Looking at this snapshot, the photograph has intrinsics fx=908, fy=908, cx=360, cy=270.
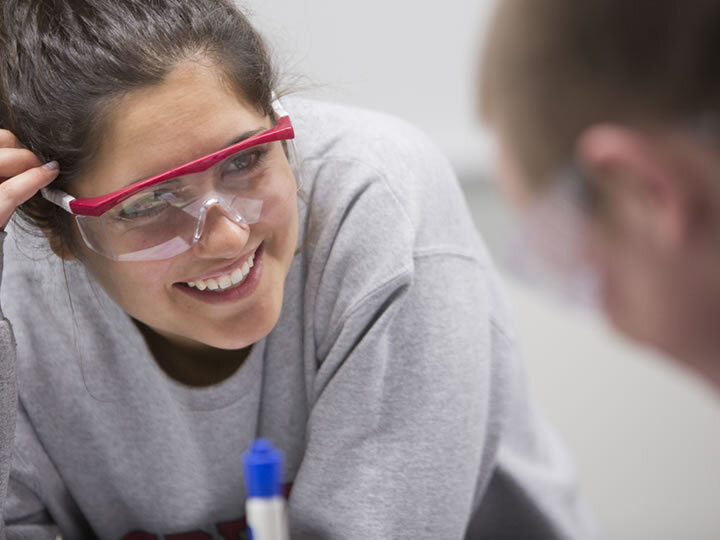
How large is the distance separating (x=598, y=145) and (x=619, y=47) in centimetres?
6

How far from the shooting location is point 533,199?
63 cm

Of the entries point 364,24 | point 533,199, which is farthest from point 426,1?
point 533,199

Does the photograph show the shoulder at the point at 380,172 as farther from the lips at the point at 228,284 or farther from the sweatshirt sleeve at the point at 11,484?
the sweatshirt sleeve at the point at 11,484

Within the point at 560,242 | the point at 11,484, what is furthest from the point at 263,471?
the point at 11,484

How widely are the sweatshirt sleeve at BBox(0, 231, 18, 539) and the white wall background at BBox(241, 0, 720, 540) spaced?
108 cm

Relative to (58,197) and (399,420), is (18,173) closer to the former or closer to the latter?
(58,197)

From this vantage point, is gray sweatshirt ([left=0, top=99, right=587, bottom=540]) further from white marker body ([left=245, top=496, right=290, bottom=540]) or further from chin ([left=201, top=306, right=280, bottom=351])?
white marker body ([left=245, top=496, right=290, bottom=540])

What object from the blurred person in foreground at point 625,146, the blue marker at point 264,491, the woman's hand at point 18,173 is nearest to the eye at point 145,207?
the woman's hand at point 18,173

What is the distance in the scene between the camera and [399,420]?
1128mm

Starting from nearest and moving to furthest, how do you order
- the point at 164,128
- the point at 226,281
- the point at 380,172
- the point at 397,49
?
the point at 164,128 < the point at 226,281 < the point at 380,172 < the point at 397,49

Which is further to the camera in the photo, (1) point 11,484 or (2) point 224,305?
(1) point 11,484

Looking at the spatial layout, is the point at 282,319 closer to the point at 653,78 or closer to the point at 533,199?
the point at 533,199

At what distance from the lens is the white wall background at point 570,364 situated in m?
2.11

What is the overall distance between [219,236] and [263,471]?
13.3 inches
